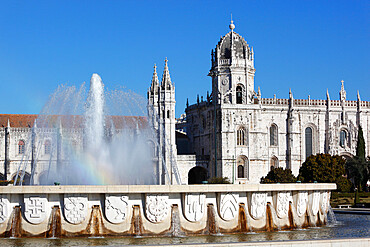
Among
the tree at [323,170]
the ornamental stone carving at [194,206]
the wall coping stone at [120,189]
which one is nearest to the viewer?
the wall coping stone at [120,189]

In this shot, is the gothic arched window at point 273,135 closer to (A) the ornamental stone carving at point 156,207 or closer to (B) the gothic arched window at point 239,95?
(B) the gothic arched window at point 239,95

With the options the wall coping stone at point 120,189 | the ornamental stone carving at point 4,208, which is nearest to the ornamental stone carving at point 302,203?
the wall coping stone at point 120,189

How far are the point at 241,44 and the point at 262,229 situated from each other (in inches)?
1795

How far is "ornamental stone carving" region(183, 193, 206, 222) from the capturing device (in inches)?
776

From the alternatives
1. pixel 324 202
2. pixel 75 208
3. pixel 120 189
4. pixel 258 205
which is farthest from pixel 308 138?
pixel 75 208

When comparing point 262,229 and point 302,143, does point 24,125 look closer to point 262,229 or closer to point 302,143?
point 302,143

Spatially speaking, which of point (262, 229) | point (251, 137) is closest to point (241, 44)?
point (251, 137)

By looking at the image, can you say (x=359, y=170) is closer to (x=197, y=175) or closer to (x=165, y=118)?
(x=197, y=175)

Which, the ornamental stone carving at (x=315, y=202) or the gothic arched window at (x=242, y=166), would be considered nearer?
the ornamental stone carving at (x=315, y=202)

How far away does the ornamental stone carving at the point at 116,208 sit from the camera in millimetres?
19078

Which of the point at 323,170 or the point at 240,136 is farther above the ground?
the point at 240,136

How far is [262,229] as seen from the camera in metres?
20.8

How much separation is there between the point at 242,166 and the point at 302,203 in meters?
40.8

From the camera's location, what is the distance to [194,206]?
64.9 feet
